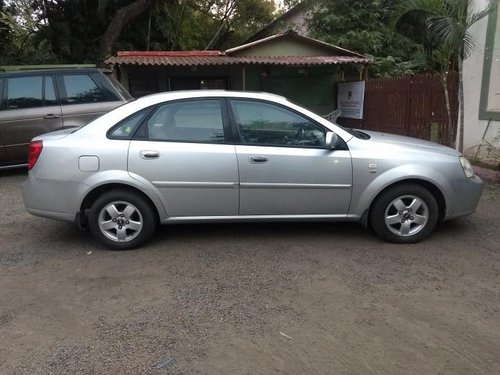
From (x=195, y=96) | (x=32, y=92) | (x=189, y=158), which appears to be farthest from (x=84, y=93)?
(x=189, y=158)

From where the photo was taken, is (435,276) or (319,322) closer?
(319,322)

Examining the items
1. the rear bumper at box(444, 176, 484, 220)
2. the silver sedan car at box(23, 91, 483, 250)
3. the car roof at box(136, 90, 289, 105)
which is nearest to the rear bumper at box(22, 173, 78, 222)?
the silver sedan car at box(23, 91, 483, 250)

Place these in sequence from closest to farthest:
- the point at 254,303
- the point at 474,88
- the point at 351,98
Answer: the point at 254,303 → the point at 474,88 → the point at 351,98

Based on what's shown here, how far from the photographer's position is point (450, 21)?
24.2ft

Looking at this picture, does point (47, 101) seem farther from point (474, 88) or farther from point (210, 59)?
point (474, 88)

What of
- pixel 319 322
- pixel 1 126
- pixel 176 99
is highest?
pixel 176 99

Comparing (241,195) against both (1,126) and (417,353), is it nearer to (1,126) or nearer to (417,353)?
(417,353)

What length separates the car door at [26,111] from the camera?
7918mm

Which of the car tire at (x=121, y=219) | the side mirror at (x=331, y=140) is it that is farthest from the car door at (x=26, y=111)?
the side mirror at (x=331, y=140)

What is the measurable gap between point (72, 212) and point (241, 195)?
165 cm

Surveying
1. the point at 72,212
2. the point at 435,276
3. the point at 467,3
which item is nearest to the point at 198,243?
the point at 72,212

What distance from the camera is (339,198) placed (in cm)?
461

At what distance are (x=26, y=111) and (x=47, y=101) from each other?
0.38 meters

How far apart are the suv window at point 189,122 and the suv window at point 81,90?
3.90 metres
